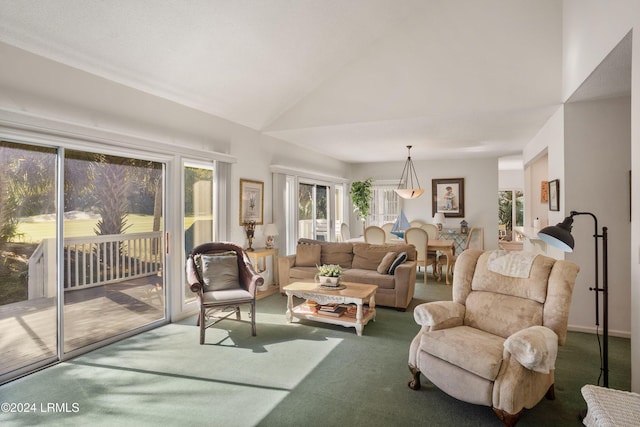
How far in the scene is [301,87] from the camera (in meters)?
4.98

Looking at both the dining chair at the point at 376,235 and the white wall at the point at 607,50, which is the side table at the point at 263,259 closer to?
the dining chair at the point at 376,235

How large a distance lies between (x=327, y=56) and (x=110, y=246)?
135 inches

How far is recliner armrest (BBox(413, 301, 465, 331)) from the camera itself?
2613mm

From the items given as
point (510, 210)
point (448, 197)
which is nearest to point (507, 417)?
point (448, 197)

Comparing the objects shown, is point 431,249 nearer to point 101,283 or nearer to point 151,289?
point 151,289

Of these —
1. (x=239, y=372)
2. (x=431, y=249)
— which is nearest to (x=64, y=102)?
(x=239, y=372)

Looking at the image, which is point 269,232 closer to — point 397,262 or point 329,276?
point 329,276

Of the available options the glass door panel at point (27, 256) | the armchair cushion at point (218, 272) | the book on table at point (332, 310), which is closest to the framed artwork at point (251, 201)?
the armchair cushion at point (218, 272)

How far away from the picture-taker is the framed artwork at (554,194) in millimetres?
4074

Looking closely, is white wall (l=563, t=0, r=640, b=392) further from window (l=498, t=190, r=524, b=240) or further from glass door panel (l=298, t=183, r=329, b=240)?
window (l=498, t=190, r=524, b=240)

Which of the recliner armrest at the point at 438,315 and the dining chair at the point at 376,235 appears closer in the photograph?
the recliner armrest at the point at 438,315

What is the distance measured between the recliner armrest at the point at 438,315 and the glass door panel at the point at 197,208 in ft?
9.94

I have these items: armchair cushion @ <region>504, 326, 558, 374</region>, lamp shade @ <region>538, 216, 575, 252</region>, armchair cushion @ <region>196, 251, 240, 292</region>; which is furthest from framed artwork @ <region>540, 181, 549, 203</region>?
armchair cushion @ <region>196, 251, 240, 292</region>

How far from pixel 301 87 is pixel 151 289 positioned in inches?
130
